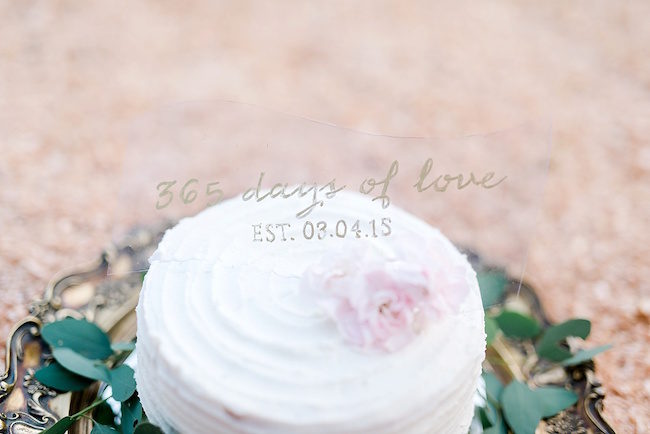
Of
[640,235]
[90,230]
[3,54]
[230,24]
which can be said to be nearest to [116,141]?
[90,230]

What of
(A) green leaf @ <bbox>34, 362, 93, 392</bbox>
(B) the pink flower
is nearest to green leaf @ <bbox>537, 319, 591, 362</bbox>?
(B) the pink flower

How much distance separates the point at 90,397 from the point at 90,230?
1323 millimetres

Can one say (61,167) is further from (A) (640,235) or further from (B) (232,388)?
(A) (640,235)

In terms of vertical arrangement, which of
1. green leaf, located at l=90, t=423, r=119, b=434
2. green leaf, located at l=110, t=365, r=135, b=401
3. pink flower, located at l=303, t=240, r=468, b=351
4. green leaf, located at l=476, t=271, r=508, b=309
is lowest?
green leaf, located at l=90, t=423, r=119, b=434

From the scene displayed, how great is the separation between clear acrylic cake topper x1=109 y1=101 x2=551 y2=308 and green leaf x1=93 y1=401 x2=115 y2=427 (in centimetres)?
37

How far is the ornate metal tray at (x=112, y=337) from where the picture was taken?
1817 millimetres

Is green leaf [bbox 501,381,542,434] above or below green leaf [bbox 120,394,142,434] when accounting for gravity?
above

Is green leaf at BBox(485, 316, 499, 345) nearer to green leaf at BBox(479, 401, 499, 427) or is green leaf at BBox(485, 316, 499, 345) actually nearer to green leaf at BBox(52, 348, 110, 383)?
green leaf at BBox(479, 401, 499, 427)

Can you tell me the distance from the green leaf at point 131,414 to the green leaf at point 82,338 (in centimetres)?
22

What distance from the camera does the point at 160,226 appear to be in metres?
2.01

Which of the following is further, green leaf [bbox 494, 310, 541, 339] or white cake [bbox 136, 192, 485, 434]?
green leaf [bbox 494, 310, 541, 339]

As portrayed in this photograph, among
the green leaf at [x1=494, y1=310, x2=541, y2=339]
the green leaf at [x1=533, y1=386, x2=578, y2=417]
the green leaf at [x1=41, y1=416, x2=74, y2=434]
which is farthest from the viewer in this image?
the green leaf at [x1=494, y1=310, x2=541, y2=339]

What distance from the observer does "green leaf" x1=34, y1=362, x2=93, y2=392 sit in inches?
73.1

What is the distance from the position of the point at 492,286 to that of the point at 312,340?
2.30 ft
